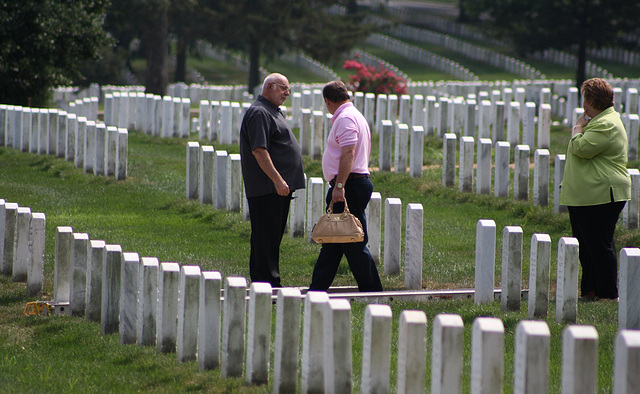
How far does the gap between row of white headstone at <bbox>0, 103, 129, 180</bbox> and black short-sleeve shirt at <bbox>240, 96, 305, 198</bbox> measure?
5.70 m

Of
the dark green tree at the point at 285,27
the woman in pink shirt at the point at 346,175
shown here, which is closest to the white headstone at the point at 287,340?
the woman in pink shirt at the point at 346,175

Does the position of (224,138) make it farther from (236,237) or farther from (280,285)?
(280,285)

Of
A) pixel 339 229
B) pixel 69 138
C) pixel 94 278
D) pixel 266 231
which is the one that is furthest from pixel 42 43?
pixel 94 278

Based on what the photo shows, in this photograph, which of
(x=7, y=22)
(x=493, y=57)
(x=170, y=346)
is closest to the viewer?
(x=170, y=346)

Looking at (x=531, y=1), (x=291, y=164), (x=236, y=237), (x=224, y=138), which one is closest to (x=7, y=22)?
(x=224, y=138)

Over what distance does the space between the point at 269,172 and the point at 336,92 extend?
80cm

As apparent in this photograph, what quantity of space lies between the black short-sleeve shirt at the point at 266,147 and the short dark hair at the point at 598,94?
2.29 meters

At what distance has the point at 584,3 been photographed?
32656 mm

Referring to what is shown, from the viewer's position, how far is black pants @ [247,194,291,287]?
7574 mm

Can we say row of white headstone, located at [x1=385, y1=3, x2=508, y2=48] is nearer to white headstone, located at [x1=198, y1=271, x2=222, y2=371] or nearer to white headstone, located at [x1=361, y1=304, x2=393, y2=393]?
white headstone, located at [x1=198, y1=271, x2=222, y2=371]

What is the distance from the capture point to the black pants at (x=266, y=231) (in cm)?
757

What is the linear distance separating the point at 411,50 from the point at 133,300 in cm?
4509

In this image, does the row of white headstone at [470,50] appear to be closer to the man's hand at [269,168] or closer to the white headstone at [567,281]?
the man's hand at [269,168]

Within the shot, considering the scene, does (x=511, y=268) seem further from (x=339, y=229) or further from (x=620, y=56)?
(x=620, y=56)
